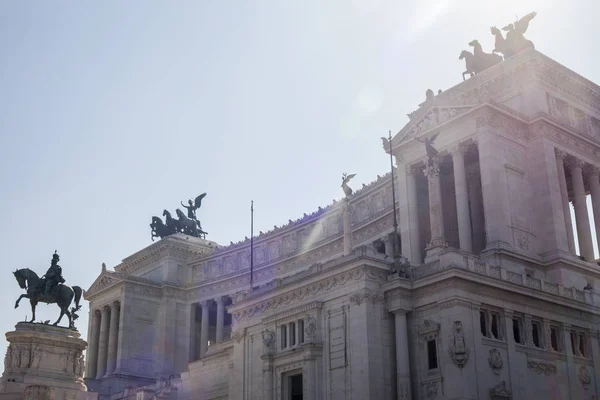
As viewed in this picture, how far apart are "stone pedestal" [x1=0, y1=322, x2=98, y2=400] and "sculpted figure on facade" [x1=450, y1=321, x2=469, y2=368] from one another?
1066 inches

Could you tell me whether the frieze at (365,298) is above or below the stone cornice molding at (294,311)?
below

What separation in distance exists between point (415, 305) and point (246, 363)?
12.3m

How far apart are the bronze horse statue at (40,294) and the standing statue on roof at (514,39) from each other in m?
36.3

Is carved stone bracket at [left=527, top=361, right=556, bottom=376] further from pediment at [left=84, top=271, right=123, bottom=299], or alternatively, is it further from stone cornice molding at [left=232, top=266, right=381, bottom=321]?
pediment at [left=84, top=271, right=123, bottom=299]

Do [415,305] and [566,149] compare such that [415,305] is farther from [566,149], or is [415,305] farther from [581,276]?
[566,149]

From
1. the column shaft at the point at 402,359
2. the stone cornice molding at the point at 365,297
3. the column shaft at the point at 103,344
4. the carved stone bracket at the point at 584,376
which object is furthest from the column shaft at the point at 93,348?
the carved stone bracket at the point at 584,376

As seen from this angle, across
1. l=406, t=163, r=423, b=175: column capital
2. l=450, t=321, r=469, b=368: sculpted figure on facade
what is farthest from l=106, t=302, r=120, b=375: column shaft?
l=450, t=321, r=469, b=368: sculpted figure on facade

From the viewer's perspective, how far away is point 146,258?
96.4 metres

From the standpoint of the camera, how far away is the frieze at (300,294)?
153ft

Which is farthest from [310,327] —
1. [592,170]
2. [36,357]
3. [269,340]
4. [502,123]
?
[592,170]

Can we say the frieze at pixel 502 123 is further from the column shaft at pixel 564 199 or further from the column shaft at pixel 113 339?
the column shaft at pixel 113 339

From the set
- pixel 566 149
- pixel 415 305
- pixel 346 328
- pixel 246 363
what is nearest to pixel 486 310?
pixel 415 305

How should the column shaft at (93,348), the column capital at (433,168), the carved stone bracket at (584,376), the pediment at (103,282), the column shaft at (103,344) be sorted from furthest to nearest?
the pediment at (103,282), the column shaft at (93,348), the column shaft at (103,344), the column capital at (433,168), the carved stone bracket at (584,376)

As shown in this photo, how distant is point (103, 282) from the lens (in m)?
92.6
